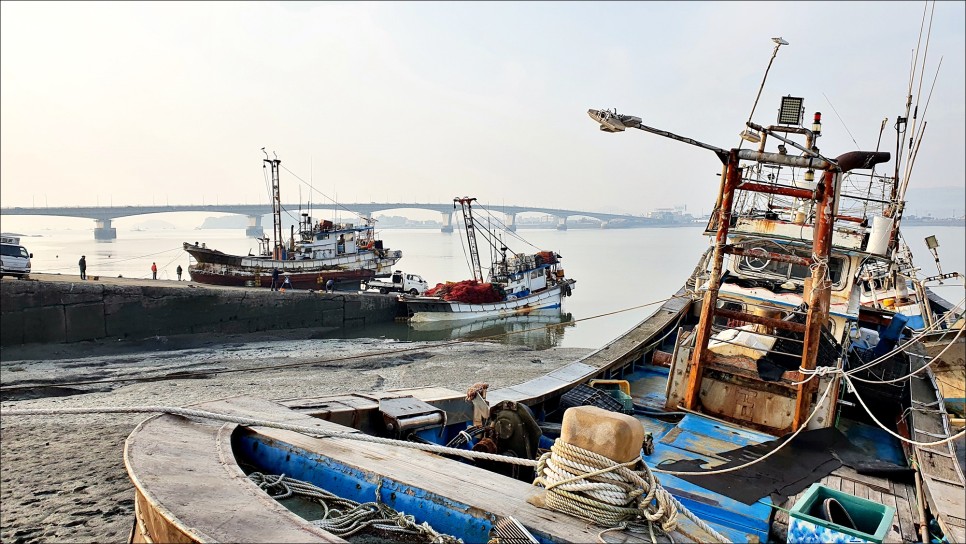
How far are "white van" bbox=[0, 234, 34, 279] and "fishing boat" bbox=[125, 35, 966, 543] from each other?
2621cm

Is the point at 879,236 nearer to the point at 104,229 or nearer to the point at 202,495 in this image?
the point at 202,495

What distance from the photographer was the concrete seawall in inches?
852

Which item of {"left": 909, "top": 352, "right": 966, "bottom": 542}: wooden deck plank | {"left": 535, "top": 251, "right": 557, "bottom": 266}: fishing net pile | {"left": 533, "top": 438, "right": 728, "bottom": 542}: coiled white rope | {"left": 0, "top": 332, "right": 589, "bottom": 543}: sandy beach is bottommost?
{"left": 0, "top": 332, "right": 589, "bottom": 543}: sandy beach

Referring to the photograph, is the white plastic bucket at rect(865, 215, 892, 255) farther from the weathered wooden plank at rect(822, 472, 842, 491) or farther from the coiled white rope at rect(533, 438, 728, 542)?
the coiled white rope at rect(533, 438, 728, 542)

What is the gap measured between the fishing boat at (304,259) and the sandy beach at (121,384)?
1072 centimetres

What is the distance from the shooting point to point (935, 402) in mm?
7539

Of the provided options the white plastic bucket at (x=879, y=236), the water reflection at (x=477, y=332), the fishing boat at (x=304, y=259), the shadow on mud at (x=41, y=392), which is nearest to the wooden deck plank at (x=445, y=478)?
the white plastic bucket at (x=879, y=236)

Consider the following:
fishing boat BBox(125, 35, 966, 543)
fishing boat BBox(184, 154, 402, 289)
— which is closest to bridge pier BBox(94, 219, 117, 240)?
fishing boat BBox(184, 154, 402, 289)

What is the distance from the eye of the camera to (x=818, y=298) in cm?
636

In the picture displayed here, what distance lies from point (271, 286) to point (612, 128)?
114ft

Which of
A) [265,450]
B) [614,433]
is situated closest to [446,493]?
[614,433]

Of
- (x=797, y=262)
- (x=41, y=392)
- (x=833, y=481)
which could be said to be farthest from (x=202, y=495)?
(x=41, y=392)

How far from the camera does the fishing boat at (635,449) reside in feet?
9.96

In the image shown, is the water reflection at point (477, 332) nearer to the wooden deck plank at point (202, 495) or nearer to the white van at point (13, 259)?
the white van at point (13, 259)
